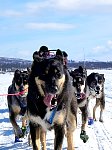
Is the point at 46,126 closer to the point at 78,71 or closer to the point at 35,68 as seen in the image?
the point at 35,68

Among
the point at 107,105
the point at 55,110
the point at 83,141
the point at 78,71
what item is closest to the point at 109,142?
the point at 83,141

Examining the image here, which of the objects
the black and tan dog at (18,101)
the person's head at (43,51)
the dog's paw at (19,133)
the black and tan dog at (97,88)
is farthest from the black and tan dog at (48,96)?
the black and tan dog at (97,88)

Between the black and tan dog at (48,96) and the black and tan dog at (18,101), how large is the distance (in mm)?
2195

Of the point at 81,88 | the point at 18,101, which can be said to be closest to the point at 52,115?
the point at 18,101

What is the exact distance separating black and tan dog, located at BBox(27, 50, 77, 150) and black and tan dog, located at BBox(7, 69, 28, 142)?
220 centimetres

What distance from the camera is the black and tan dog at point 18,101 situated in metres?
7.81

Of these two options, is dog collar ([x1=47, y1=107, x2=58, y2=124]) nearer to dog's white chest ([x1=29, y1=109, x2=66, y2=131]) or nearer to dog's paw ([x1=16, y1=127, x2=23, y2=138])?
dog's white chest ([x1=29, y1=109, x2=66, y2=131])

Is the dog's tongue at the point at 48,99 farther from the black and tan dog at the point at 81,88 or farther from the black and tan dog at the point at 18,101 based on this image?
the black and tan dog at the point at 81,88

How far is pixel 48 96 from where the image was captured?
17.1ft

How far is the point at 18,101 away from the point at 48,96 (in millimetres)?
3158

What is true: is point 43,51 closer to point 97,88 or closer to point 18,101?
point 18,101

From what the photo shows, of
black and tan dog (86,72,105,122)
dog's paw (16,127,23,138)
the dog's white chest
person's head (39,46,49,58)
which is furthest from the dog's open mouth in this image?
black and tan dog (86,72,105,122)

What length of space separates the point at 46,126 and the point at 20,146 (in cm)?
230

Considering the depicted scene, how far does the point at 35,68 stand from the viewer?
208 inches
